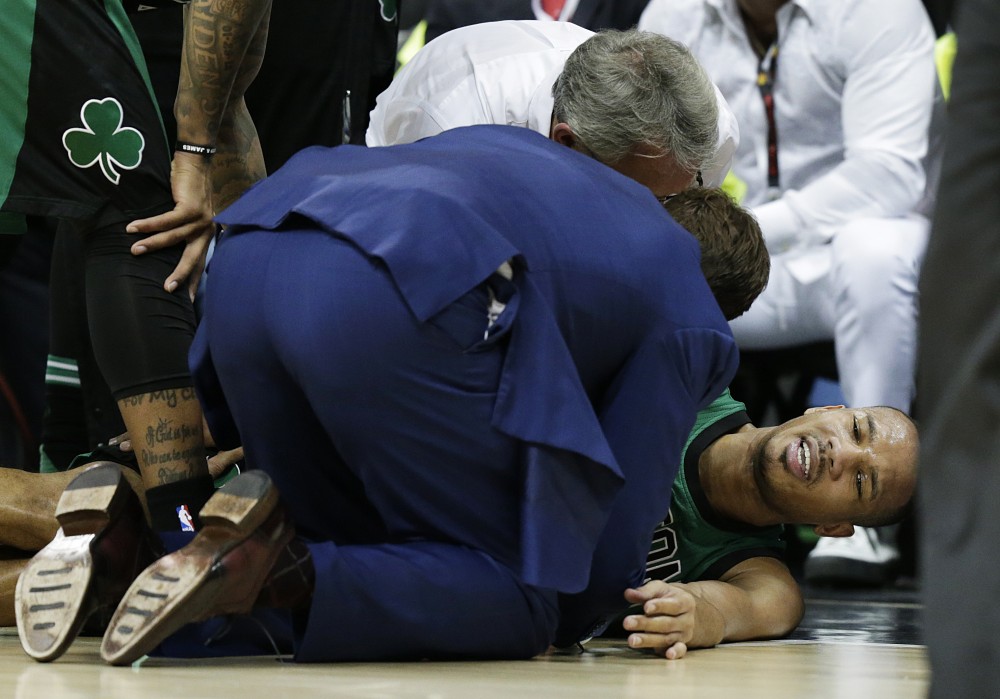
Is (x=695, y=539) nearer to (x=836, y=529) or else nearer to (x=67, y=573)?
(x=836, y=529)

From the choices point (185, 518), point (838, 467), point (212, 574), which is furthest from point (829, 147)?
point (212, 574)

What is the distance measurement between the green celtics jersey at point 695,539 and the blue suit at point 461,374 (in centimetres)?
54

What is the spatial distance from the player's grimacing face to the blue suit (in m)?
0.58

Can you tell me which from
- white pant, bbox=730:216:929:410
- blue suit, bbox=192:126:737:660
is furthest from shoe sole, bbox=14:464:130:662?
white pant, bbox=730:216:929:410

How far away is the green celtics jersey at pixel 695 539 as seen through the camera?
250 cm

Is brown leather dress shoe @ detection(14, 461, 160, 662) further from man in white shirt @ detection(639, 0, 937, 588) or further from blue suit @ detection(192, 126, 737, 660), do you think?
man in white shirt @ detection(639, 0, 937, 588)

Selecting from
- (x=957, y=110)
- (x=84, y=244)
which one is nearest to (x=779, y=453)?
(x=84, y=244)

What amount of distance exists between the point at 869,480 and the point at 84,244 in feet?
4.65

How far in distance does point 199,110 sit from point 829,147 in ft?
7.08

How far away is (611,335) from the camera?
1865 millimetres

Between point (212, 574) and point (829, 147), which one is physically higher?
point (829, 147)

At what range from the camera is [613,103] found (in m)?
2.21

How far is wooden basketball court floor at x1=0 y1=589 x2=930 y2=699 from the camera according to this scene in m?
1.51

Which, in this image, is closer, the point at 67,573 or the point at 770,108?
the point at 67,573
